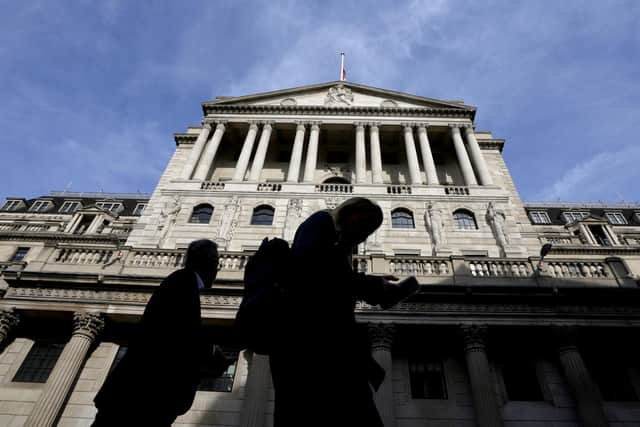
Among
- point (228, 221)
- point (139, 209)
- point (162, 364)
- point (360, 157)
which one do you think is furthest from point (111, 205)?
point (162, 364)

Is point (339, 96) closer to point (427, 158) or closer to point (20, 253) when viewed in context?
point (427, 158)

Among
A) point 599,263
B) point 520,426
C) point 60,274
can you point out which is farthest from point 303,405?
point 599,263

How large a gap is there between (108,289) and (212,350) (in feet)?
42.3

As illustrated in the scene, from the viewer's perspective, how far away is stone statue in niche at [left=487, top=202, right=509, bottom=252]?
20.0 m

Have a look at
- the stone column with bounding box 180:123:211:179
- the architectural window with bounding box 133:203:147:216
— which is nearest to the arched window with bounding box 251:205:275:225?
the stone column with bounding box 180:123:211:179

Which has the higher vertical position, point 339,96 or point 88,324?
point 339,96

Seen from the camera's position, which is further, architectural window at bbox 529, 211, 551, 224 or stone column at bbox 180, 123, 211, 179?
architectural window at bbox 529, 211, 551, 224

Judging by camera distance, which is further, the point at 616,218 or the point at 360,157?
the point at 616,218

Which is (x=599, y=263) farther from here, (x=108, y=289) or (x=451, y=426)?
(x=108, y=289)

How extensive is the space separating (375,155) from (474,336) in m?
16.7

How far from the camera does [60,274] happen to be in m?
14.5

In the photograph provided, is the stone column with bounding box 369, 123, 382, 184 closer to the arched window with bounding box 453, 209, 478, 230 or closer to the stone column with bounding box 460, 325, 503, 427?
the arched window with bounding box 453, 209, 478, 230

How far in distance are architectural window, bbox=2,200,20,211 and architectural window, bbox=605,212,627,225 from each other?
6999 cm

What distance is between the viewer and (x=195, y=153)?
89.7ft
